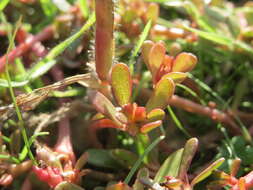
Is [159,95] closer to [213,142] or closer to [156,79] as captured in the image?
[156,79]

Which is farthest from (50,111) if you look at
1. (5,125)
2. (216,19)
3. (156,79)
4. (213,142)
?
(216,19)

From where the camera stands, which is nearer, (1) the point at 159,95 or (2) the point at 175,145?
(1) the point at 159,95

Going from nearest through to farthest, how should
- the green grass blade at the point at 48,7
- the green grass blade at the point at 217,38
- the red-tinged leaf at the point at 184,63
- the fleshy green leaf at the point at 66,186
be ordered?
the fleshy green leaf at the point at 66,186 < the red-tinged leaf at the point at 184,63 < the green grass blade at the point at 217,38 < the green grass blade at the point at 48,7

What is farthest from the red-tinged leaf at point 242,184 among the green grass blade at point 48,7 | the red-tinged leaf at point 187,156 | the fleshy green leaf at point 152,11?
the green grass blade at point 48,7

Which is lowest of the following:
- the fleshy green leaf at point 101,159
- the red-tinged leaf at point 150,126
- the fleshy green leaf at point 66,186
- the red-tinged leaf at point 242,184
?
the fleshy green leaf at point 101,159

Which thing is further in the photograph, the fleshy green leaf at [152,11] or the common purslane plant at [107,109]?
the fleshy green leaf at [152,11]

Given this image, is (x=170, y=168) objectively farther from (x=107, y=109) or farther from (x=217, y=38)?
(x=217, y=38)

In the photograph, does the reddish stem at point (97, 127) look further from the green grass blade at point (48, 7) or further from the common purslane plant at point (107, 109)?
the green grass blade at point (48, 7)
